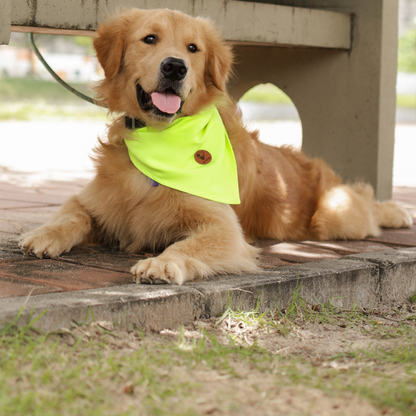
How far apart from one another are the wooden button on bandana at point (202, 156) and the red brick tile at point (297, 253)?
0.71 m

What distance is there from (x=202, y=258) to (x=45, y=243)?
0.90 m

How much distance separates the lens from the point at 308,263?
11.1 feet

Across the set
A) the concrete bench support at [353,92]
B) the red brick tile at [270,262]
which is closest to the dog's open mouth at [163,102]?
the red brick tile at [270,262]

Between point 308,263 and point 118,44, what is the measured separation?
178 cm

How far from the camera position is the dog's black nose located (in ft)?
11.0

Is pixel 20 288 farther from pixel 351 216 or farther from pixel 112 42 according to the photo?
pixel 351 216

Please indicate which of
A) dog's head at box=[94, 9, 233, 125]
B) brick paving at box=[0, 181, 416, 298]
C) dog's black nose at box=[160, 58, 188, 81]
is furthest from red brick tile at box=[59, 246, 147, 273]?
dog's black nose at box=[160, 58, 188, 81]

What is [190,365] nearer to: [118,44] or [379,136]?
[118,44]

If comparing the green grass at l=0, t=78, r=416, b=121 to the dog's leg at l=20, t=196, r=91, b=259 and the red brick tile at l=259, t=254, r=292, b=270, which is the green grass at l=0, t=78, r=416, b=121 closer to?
the dog's leg at l=20, t=196, r=91, b=259

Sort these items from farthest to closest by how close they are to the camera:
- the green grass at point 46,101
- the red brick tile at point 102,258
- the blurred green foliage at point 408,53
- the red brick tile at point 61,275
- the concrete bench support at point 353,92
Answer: the blurred green foliage at point 408,53 < the green grass at point 46,101 < the concrete bench support at point 353,92 < the red brick tile at point 102,258 < the red brick tile at point 61,275

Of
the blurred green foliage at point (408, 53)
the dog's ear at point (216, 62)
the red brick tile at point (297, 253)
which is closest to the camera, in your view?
the red brick tile at point (297, 253)

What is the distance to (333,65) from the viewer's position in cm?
553

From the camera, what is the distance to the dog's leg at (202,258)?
2.76 meters

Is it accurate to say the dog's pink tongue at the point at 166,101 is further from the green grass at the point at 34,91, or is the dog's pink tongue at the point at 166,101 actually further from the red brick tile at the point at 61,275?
the green grass at the point at 34,91
